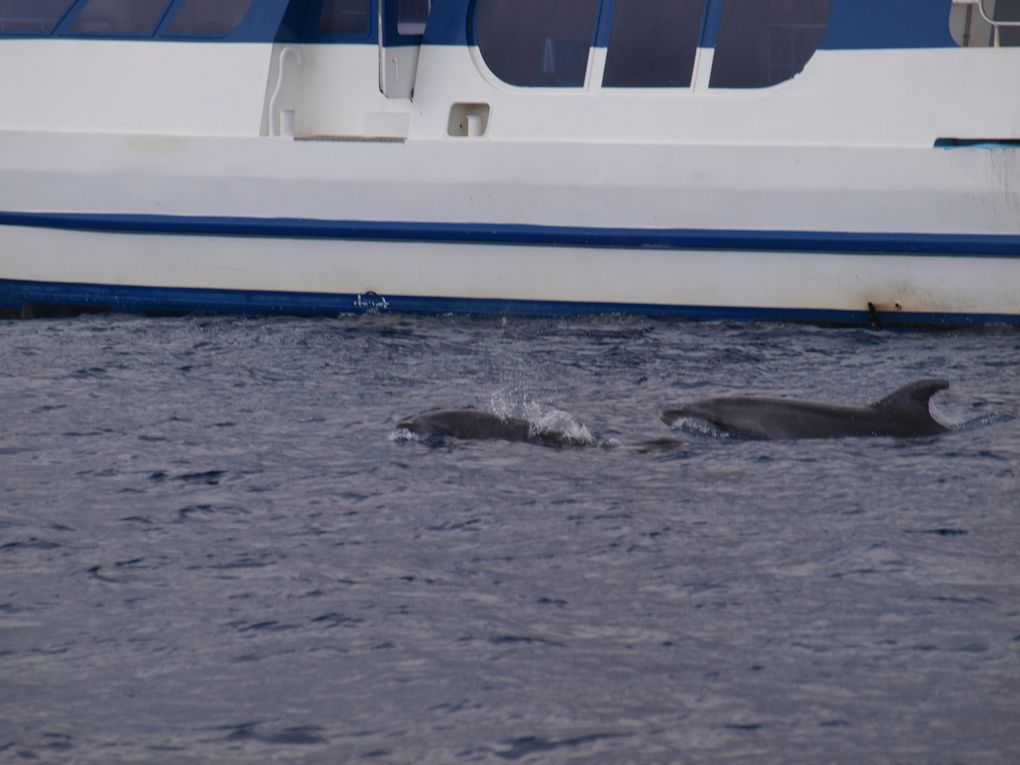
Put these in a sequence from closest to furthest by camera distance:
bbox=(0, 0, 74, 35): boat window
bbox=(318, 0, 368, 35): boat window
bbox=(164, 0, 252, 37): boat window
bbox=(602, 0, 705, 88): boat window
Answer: bbox=(602, 0, 705, 88): boat window → bbox=(164, 0, 252, 37): boat window → bbox=(318, 0, 368, 35): boat window → bbox=(0, 0, 74, 35): boat window

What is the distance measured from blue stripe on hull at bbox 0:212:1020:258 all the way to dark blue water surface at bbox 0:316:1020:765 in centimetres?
94

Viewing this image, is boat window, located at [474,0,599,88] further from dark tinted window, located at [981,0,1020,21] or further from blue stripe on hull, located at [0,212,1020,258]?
dark tinted window, located at [981,0,1020,21]

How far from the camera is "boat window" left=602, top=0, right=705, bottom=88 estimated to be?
11031mm

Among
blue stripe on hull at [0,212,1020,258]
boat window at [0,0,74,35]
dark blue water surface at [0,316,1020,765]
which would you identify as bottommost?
dark blue water surface at [0,316,1020,765]

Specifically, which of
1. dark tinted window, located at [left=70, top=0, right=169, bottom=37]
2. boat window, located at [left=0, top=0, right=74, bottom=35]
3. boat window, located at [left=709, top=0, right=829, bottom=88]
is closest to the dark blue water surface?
boat window, located at [left=709, top=0, right=829, bottom=88]

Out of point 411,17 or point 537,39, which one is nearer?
point 537,39

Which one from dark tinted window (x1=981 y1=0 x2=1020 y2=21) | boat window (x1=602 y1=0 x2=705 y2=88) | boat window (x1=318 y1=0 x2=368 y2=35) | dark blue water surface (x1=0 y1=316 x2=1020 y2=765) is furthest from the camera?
boat window (x1=318 y1=0 x2=368 y2=35)

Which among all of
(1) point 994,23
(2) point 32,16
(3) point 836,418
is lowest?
(3) point 836,418

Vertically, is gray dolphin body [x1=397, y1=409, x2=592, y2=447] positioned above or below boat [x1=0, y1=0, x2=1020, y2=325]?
below

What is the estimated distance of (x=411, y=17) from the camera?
39.3 feet

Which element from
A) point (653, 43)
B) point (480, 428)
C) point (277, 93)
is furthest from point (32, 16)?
point (480, 428)

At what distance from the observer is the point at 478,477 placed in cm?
753

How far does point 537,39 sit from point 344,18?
1.47m

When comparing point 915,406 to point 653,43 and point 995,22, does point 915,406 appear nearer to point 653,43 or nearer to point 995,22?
point 995,22
